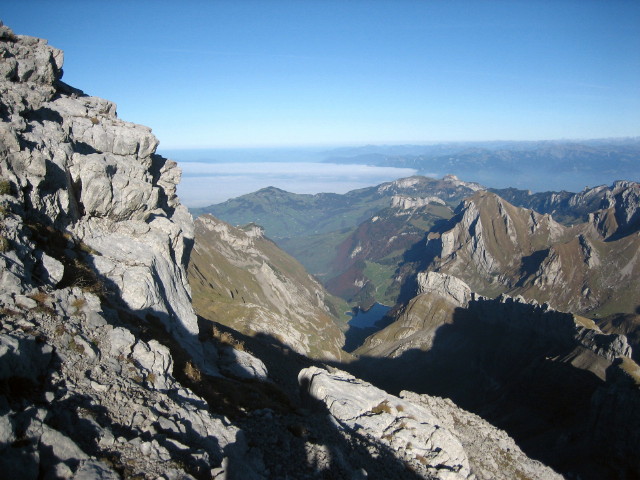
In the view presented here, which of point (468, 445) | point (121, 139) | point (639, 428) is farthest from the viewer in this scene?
point (639, 428)

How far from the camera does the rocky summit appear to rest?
14.6m

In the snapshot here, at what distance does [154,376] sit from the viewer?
2050 centimetres

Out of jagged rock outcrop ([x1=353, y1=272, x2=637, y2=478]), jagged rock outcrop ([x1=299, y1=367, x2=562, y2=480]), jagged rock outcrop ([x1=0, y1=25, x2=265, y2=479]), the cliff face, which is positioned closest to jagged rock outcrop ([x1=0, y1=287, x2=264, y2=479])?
jagged rock outcrop ([x1=0, y1=25, x2=265, y2=479])

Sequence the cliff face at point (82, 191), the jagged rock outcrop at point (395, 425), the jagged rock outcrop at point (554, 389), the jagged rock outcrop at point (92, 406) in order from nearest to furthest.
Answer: the jagged rock outcrop at point (92, 406), the cliff face at point (82, 191), the jagged rock outcrop at point (395, 425), the jagged rock outcrop at point (554, 389)

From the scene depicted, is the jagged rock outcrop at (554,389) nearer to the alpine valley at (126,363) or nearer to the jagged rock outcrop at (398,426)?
the alpine valley at (126,363)

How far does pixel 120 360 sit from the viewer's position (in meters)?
19.7

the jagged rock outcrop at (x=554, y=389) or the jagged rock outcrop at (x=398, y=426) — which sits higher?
the jagged rock outcrop at (x=398, y=426)

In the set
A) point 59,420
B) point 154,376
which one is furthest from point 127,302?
point 59,420

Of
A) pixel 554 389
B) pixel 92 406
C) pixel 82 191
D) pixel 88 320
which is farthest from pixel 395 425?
pixel 554 389

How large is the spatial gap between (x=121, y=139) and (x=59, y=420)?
43.4 m

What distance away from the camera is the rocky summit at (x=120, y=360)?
1458 centimetres

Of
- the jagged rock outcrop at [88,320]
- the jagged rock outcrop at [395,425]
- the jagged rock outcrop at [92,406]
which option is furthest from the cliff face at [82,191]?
the jagged rock outcrop at [395,425]

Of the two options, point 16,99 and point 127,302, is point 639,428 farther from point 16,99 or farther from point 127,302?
point 16,99

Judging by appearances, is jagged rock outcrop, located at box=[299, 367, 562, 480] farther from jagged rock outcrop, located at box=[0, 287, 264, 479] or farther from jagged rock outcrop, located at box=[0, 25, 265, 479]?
jagged rock outcrop, located at box=[0, 287, 264, 479]
